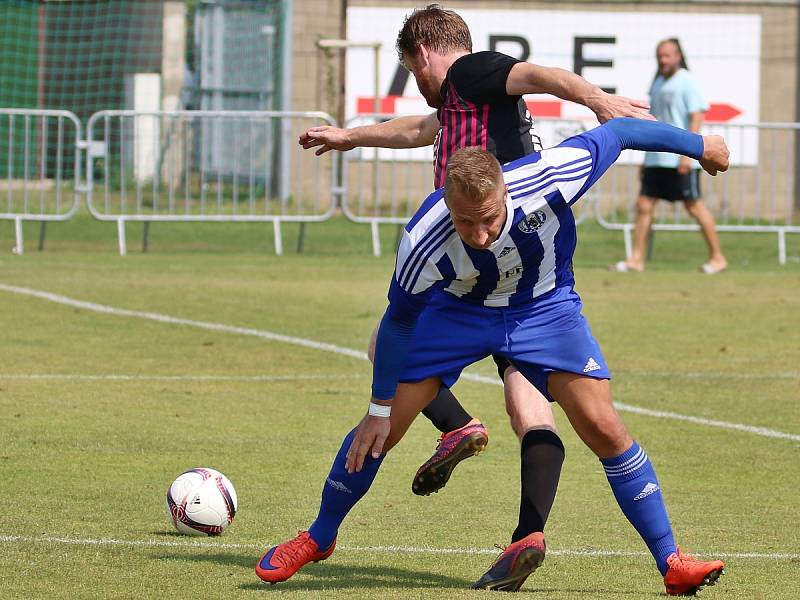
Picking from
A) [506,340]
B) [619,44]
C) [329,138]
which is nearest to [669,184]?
[619,44]

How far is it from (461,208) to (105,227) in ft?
46.0

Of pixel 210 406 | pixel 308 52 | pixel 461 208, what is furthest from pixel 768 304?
pixel 308 52

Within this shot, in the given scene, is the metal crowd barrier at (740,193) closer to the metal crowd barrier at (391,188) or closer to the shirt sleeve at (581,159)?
the metal crowd barrier at (391,188)

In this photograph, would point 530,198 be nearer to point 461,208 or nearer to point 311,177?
point 461,208

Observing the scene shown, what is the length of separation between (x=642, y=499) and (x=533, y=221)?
0.96m

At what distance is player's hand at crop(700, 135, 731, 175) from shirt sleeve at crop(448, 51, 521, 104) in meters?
0.79

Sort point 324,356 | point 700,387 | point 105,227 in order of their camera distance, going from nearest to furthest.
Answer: point 700,387, point 324,356, point 105,227

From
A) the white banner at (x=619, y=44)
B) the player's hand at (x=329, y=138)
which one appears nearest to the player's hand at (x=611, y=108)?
the player's hand at (x=329, y=138)

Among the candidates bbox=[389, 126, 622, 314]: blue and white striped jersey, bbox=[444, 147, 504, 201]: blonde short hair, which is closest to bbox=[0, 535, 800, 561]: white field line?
bbox=[389, 126, 622, 314]: blue and white striped jersey

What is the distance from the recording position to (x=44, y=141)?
16.4 metres

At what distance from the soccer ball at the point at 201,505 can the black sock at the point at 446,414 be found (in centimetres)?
89

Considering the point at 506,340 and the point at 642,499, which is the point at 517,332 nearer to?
the point at 506,340

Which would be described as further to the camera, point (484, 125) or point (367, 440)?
point (484, 125)

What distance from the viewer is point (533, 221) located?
15.5 feet
